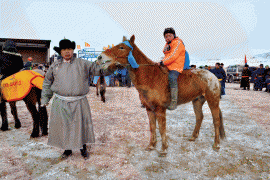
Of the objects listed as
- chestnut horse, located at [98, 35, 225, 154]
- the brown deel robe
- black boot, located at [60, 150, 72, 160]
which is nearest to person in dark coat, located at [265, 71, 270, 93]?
chestnut horse, located at [98, 35, 225, 154]

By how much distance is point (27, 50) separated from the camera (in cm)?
1578

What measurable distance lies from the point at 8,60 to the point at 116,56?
3.31 m

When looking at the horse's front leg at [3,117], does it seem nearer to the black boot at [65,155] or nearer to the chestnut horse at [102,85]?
the black boot at [65,155]

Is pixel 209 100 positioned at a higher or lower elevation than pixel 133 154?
higher

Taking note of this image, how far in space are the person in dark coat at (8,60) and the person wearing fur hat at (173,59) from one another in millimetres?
3866

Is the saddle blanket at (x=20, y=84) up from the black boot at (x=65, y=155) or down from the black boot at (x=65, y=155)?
up

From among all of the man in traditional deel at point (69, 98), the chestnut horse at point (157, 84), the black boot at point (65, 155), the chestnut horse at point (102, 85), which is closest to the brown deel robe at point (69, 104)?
the man in traditional deel at point (69, 98)

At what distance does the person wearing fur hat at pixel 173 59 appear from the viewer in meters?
2.82

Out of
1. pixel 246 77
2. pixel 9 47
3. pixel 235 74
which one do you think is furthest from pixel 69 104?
pixel 235 74

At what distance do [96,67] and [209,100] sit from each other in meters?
2.46

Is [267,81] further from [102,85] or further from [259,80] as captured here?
[102,85]

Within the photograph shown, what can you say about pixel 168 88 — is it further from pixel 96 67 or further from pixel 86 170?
pixel 86 170

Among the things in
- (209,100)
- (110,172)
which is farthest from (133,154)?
(209,100)

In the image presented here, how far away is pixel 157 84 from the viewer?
9.39 ft
